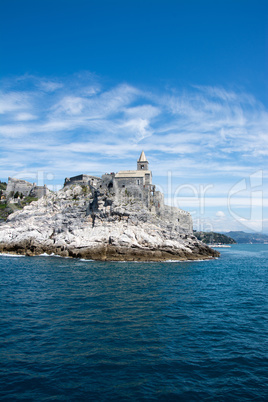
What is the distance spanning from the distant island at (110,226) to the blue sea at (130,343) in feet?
72.1

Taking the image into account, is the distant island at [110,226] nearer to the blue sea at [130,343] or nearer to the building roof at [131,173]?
the building roof at [131,173]

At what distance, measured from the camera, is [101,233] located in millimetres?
49469

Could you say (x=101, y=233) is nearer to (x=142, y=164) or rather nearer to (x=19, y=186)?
(x=142, y=164)

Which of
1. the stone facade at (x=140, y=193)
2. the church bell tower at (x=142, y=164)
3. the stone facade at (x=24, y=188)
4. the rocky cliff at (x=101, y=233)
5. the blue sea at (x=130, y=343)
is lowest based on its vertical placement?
the blue sea at (x=130, y=343)

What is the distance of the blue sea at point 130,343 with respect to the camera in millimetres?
10492

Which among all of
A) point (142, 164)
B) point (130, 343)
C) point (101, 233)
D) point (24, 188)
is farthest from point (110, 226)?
point (24, 188)

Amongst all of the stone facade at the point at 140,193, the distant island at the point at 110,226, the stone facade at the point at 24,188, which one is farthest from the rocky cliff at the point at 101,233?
the stone facade at the point at 24,188

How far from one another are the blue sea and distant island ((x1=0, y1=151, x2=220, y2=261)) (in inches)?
865

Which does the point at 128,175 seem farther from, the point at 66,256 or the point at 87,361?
the point at 87,361

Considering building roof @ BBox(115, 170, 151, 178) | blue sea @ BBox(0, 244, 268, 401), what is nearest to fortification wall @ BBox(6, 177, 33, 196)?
building roof @ BBox(115, 170, 151, 178)

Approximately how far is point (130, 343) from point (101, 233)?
117ft

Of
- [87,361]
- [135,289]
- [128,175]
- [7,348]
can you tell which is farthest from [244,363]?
[128,175]

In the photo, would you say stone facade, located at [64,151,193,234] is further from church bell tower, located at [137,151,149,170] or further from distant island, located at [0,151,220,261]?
church bell tower, located at [137,151,149,170]

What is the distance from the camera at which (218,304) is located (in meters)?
22.1
